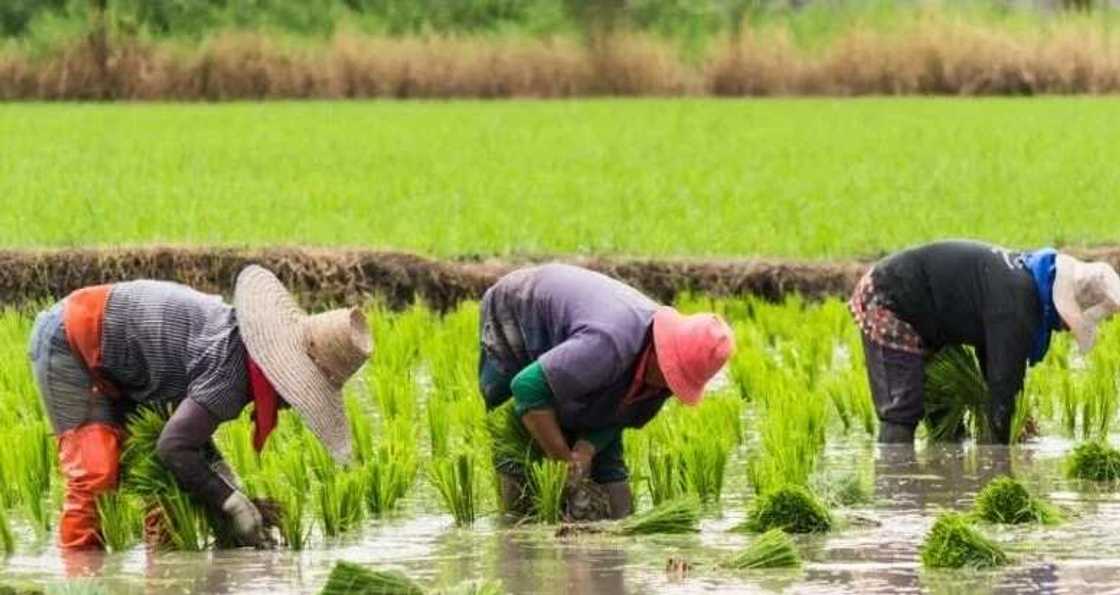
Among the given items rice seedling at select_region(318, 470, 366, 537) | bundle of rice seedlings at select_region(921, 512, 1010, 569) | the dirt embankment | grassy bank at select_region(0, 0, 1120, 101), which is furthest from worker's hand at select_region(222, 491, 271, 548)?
grassy bank at select_region(0, 0, 1120, 101)

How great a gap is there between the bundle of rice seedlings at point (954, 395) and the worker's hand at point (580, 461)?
1.81 m

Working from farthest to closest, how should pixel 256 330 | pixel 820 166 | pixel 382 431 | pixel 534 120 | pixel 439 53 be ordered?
1. pixel 439 53
2. pixel 534 120
3. pixel 820 166
4. pixel 382 431
5. pixel 256 330

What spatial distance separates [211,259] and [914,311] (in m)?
4.25

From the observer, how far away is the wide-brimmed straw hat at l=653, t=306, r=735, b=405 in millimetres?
6488

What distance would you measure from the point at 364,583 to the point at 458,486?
1.56 m

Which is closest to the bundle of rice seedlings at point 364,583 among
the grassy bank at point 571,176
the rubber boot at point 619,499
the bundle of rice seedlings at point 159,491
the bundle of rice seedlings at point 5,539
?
the bundle of rice seedlings at point 159,491

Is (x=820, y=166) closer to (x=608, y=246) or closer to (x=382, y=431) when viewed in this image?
(x=608, y=246)

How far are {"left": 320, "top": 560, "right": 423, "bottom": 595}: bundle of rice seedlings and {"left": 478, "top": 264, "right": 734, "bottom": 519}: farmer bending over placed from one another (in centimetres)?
143

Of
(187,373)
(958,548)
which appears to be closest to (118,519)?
(187,373)

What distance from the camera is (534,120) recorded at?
23.8 m

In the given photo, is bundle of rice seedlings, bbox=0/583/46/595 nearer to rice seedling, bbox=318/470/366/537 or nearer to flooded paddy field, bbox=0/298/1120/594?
flooded paddy field, bbox=0/298/1120/594

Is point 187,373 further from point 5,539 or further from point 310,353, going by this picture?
point 5,539

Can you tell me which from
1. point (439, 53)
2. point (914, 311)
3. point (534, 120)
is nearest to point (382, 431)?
point (914, 311)

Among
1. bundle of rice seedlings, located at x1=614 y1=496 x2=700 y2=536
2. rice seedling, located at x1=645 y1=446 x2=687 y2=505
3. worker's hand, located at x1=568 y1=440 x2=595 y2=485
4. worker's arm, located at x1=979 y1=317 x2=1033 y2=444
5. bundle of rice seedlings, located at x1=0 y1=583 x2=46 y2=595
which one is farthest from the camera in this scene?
worker's arm, located at x1=979 y1=317 x2=1033 y2=444
